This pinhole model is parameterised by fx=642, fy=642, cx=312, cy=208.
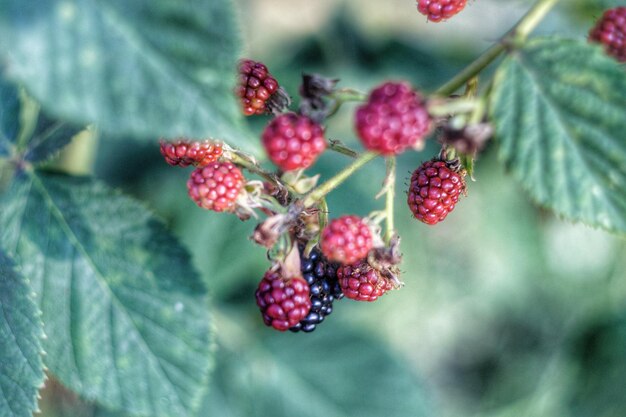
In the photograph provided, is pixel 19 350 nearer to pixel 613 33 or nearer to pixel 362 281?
pixel 362 281

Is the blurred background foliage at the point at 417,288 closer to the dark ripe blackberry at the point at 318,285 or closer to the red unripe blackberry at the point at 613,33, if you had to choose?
the red unripe blackberry at the point at 613,33

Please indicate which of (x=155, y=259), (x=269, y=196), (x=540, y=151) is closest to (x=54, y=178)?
(x=155, y=259)

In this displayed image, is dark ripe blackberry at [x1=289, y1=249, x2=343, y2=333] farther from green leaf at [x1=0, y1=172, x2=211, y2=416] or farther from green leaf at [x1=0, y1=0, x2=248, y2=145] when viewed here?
green leaf at [x1=0, y1=0, x2=248, y2=145]

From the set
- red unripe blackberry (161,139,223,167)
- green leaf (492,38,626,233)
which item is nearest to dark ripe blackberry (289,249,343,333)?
red unripe blackberry (161,139,223,167)

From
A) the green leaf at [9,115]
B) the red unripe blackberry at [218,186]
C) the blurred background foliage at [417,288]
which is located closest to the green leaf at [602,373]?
the blurred background foliage at [417,288]

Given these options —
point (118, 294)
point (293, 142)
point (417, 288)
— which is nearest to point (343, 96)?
point (293, 142)

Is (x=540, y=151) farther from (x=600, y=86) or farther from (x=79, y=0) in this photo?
(x=79, y=0)
